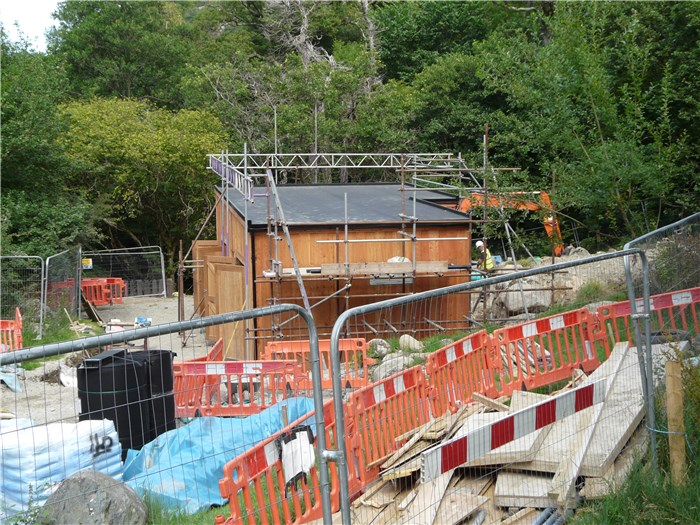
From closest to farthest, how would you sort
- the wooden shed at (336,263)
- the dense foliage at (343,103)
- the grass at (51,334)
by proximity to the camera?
1. the dense foliage at (343,103)
2. the wooden shed at (336,263)
3. the grass at (51,334)

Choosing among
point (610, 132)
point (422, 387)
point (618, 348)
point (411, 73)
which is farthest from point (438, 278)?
point (411, 73)

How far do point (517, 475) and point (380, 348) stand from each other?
8.26m

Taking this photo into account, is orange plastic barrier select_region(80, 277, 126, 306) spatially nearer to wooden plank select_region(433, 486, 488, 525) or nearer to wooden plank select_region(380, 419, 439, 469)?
wooden plank select_region(380, 419, 439, 469)

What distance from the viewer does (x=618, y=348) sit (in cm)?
800

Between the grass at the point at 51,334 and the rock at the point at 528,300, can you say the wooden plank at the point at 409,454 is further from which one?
the grass at the point at 51,334

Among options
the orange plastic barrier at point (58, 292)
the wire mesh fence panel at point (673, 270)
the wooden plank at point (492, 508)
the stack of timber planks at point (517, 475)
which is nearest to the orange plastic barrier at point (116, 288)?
the orange plastic barrier at point (58, 292)

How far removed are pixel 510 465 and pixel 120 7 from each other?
2017 inches

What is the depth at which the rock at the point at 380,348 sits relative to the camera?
44.4 feet

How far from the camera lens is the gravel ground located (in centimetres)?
1045

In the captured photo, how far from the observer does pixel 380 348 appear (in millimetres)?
14000

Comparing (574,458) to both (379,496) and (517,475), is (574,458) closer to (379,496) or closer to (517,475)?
(517,475)

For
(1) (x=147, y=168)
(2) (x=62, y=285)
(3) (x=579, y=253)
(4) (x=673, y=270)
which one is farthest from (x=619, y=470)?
(1) (x=147, y=168)

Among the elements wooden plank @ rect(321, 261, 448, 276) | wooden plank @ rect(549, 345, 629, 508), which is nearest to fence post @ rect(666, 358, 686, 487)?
wooden plank @ rect(549, 345, 629, 508)

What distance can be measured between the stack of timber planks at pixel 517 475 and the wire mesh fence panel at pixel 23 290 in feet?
54.0
